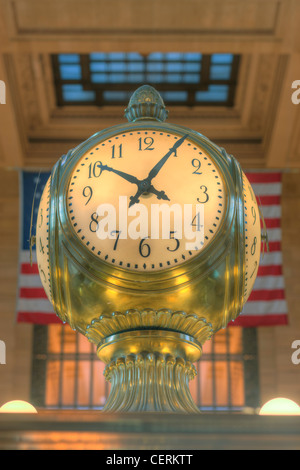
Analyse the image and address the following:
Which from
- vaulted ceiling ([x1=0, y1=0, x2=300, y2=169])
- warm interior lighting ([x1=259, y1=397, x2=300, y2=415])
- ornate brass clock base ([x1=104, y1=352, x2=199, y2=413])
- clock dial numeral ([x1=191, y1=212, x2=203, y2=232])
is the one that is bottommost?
warm interior lighting ([x1=259, y1=397, x2=300, y2=415])

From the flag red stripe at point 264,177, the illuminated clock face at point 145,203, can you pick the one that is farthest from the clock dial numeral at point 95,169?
the flag red stripe at point 264,177

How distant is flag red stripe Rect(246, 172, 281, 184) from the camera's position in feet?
24.1

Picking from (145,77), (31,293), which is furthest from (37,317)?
(145,77)

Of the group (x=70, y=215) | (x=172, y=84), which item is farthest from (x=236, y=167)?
(x=172, y=84)

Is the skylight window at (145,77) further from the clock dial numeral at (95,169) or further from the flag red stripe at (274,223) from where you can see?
the clock dial numeral at (95,169)

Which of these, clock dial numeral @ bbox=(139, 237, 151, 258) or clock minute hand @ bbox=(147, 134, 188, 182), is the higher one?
clock minute hand @ bbox=(147, 134, 188, 182)

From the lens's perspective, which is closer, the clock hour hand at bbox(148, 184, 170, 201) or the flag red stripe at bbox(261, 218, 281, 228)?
the clock hour hand at bbox(148, 184, 170, 201)

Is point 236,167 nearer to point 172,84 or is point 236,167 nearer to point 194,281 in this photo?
point 194,281

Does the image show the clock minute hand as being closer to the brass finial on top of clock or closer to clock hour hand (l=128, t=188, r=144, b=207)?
clock hour hand (l=128, t=188, r=144, b=207)

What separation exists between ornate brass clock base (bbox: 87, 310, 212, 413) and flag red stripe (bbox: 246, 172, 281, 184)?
660 cm

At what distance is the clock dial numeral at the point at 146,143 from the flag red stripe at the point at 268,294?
6352mm

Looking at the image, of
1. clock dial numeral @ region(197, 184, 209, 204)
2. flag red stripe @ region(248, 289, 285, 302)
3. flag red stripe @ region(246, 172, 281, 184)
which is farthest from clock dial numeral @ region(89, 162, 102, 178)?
flag red stripe @ region(246, 172, 281, 184)

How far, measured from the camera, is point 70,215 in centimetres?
80

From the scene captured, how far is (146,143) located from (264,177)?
22.0 ft
